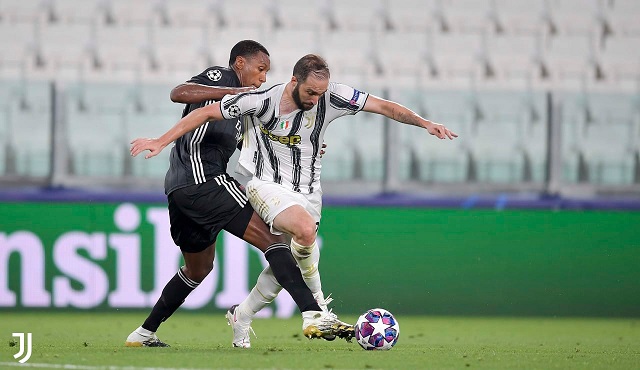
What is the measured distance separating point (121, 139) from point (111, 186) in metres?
0.50

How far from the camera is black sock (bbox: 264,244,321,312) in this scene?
19.2 feet

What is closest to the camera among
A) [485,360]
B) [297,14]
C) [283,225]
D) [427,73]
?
[485,360]

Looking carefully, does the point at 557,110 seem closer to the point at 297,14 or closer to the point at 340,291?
the point at 340,291

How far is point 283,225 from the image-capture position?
19.6ft

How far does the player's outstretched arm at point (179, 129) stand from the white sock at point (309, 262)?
842mm

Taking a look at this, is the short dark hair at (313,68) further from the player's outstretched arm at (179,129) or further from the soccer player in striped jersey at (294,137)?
the player's outstretched arm at (179,129)

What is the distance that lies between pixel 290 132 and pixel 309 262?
29.6 inches

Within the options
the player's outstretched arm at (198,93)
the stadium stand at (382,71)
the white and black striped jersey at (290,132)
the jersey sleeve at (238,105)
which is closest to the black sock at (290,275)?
the white and black striped jersey at (290,132)

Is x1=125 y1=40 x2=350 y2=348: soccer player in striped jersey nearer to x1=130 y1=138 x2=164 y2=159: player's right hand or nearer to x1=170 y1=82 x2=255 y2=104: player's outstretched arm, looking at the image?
x1=170 y1=82 x2=255 y2=104: player's outstretched arm

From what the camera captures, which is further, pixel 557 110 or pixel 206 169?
pixel 557 110

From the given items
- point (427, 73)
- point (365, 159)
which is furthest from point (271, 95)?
point (427, 73)

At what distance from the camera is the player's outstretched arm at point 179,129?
5.62 meters

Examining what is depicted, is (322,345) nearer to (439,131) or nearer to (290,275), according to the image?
(290,275)

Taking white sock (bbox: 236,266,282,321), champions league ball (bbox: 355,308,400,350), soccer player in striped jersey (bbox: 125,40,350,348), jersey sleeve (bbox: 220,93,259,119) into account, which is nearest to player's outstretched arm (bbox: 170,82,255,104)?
soccer player in striped jersey (bbox: 125,40,350,348)
